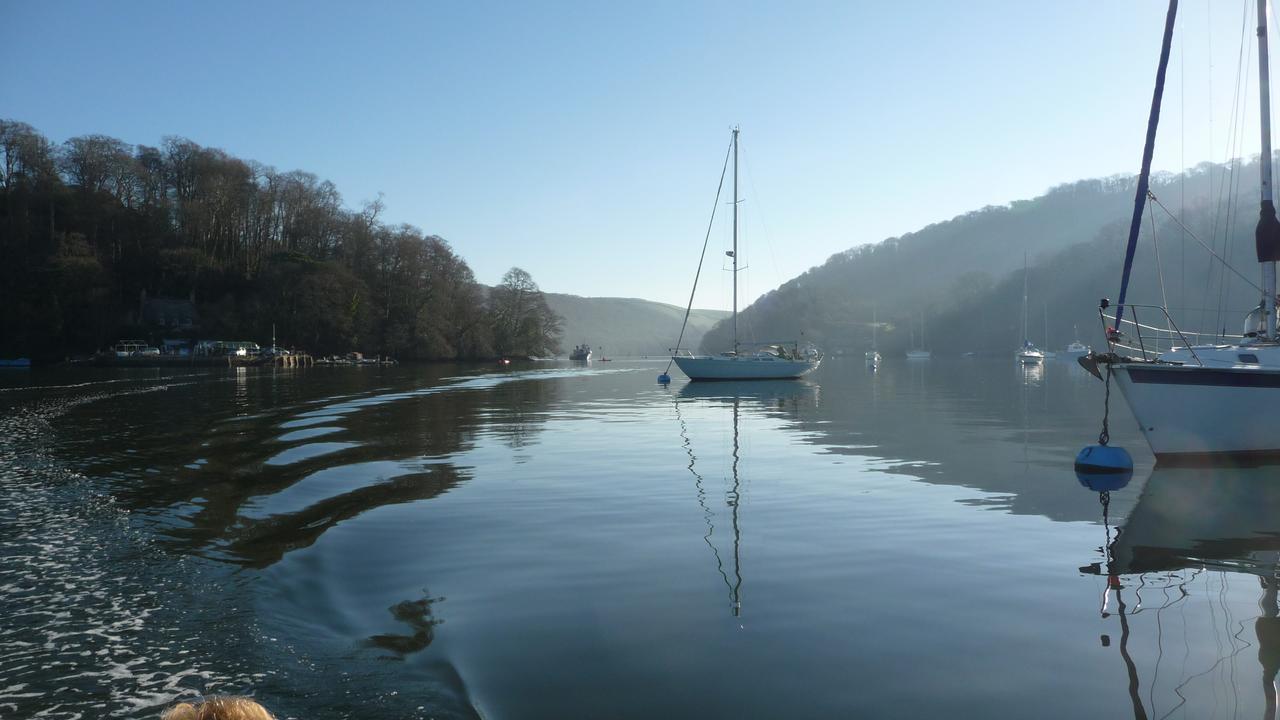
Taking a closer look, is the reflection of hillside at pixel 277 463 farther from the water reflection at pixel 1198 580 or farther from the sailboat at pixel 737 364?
the sailboat at pixel 737 364

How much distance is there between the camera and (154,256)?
103 metres

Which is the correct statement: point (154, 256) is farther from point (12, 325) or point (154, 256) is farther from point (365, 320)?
point (365, 320)

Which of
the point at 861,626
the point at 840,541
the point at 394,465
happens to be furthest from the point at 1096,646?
the point at 394,465

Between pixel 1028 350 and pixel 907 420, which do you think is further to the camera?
pixel 1028 350

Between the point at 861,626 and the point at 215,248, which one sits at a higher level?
the point at 215,248

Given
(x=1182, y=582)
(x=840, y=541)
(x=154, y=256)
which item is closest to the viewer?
(x=1182, y=582)

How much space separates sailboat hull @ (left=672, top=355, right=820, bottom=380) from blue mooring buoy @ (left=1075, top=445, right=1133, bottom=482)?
1430 inches

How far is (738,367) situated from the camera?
52875 millimetres

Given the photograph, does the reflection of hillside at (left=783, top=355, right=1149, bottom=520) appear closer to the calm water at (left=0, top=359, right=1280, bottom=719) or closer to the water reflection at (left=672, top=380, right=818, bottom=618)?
the calm water at (left=0, top=359, right=1280, bottom=719)

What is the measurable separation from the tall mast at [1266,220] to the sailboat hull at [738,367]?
35364 mm

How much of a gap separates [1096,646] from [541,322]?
436 feet

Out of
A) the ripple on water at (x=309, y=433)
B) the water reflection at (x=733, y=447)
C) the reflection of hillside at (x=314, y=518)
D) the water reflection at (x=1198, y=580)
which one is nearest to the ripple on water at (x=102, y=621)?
the reflection of hillside at (x=314, y=518)

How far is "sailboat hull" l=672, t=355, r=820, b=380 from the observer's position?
51875mm

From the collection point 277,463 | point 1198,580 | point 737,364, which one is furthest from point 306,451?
point 737,364
